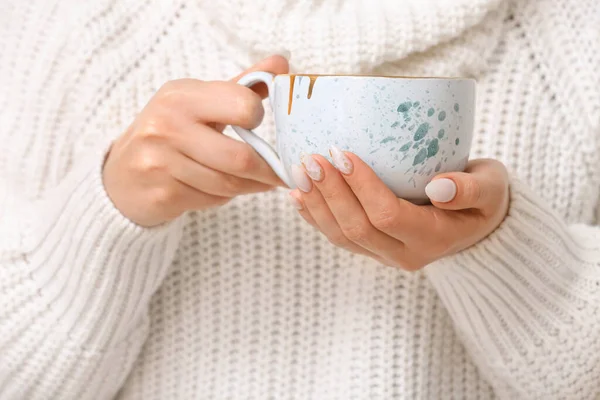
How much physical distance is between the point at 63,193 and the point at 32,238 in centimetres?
6

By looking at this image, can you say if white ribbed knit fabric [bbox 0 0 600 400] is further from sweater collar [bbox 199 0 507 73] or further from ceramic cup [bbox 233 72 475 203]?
ceramic cup [bbox 233 72 475 203]

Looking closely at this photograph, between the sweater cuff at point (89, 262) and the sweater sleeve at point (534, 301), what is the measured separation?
0.27 meters

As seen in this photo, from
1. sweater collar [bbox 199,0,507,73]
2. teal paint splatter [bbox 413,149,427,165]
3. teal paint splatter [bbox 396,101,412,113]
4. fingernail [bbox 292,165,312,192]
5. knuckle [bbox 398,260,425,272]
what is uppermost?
sweater collar [bbox 199,0,507,73]

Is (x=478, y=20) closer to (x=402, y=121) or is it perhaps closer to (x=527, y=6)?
(x=527, y=6)

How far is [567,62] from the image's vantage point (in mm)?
648

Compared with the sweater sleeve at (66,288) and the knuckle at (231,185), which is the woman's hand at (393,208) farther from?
the sweater sleeve at (66,288)

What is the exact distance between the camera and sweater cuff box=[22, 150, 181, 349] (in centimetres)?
59

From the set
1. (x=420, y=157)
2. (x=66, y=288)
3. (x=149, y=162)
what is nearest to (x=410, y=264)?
(x=420, y=157)

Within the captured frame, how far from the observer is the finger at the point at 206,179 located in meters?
0.51

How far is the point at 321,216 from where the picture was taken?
1.54ft

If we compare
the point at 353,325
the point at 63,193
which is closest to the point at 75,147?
the point at 63,193

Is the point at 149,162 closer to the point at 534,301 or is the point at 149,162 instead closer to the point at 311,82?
the point at 311,82

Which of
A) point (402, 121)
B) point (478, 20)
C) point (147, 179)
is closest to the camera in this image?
point (402, 121)

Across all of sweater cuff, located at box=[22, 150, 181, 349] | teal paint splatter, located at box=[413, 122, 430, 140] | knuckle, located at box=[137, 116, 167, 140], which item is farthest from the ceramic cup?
sweater cuff, located at box=[22, 150, 181, 349]
